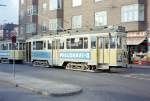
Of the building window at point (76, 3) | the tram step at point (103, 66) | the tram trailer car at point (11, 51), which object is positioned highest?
the building window at point (76, 3)

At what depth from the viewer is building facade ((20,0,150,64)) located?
42969mm

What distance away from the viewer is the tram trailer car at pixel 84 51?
26.2 meters

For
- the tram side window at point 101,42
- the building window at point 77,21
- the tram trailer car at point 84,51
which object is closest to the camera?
the tram trailer car at point 84,51

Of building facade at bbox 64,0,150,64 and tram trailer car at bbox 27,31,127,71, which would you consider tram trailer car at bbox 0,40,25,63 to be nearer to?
building facade at bbox 64,0,150,64

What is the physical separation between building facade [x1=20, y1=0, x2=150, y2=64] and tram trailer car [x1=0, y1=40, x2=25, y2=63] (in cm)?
573

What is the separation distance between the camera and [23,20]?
67562 mm

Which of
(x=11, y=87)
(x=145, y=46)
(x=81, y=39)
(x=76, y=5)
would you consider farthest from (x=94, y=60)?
(x=76, y=5)

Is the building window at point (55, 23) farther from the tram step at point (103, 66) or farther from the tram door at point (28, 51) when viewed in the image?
the tram step at point (103, 66)

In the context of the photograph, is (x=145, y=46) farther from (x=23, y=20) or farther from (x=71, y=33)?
(x=23, y=20)

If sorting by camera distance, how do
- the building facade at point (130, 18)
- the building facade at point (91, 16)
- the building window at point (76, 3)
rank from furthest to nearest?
the building window at point (76, 3) → the building facade at point (91, 16) → the building facade at point (130, 18)

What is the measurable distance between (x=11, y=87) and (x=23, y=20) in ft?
167

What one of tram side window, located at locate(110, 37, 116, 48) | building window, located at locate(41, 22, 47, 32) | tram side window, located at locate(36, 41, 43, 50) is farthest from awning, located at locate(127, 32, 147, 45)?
building window, located at locate(41, 22, 47, 32)

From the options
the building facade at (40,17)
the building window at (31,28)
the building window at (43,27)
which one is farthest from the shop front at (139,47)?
the building window at (31,28)

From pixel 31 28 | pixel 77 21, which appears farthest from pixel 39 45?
pixel 31 28
